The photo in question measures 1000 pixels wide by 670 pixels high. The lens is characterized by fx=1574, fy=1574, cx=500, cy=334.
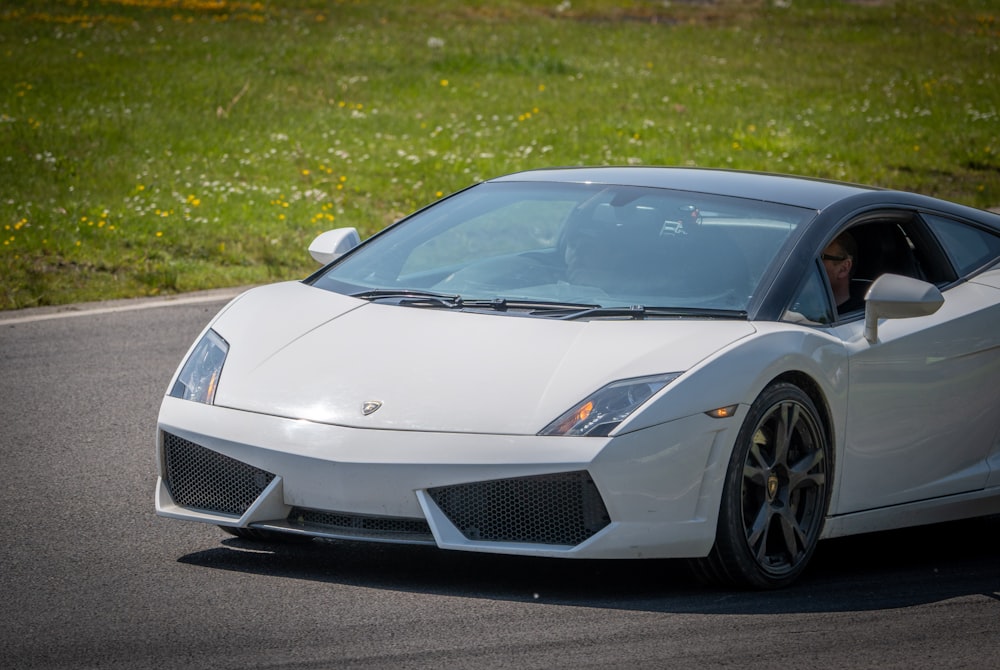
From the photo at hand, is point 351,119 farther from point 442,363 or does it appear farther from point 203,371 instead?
point 442,363

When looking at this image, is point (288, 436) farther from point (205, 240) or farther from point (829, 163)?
point (829, 163)

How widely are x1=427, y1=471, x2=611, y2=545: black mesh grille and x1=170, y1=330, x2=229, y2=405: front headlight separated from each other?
953 mm

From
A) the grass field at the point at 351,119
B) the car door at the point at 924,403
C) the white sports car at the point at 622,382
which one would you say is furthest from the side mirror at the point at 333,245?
the grass field at the point at 351,119

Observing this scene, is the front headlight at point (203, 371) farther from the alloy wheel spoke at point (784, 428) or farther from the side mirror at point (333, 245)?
the alloy wheel spoke at point (784, 428)

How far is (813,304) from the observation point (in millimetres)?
5523

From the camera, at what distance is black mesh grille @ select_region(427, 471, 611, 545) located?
4.70m

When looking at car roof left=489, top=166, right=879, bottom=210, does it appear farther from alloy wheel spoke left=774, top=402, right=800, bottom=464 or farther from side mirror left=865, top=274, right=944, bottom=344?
alloy wheel spoke left=774, top=402, right=800, bottom=464

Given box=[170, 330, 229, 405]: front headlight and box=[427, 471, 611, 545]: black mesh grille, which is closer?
box=[427, 471, 611, 545]: black mesh grille

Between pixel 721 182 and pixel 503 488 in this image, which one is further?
pixel 721 182

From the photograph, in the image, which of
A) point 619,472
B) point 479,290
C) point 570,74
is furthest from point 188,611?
point 570,74

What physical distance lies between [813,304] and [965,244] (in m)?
1.23

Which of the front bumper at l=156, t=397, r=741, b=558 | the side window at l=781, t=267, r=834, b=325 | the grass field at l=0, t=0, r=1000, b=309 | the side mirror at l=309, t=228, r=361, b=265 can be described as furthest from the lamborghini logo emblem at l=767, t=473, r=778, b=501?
the grass field at l=0, t=0, r=1000, b=309

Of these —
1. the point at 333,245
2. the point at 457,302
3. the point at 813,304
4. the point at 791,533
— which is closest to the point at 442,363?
the point at 457,302

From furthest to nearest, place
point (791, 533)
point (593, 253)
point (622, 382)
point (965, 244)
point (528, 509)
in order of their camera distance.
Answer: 1. point (965, 244)
2. point (593, 253)
3. point (791, 533)
4. point (622, 382)
5. point (528, 509)
